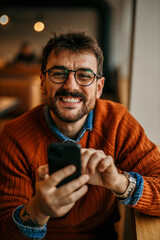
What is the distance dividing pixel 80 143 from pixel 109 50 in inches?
253

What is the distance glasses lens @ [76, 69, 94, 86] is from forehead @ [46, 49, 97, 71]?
1.0 inches

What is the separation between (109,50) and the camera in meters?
7.01

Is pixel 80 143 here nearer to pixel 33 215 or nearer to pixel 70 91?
pixel 70 91

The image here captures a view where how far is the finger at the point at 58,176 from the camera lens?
2.11ft

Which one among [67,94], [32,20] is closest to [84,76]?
[67,94]

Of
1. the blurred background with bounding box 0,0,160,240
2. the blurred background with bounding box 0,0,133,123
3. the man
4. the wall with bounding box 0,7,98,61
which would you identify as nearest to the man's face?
the man

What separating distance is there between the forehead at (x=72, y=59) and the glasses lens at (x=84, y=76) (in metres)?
0.02

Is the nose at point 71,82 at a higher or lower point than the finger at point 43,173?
higher

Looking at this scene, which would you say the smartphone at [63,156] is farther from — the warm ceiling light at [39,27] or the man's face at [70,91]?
the warm ceiling light at [39,27]

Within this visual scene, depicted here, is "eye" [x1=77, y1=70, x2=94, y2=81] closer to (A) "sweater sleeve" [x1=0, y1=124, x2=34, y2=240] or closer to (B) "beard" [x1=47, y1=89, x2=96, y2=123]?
(B) "beard" [x1=47, y1=89, x2=96, y2=123]

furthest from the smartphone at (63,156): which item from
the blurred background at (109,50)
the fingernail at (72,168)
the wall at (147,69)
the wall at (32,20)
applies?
the wall at (32,20)

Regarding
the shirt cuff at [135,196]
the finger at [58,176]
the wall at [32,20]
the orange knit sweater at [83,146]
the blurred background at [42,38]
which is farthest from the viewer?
the wall at [32,20]

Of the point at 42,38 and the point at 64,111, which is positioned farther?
the point at 42,38

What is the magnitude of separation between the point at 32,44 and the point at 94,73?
8269mm
